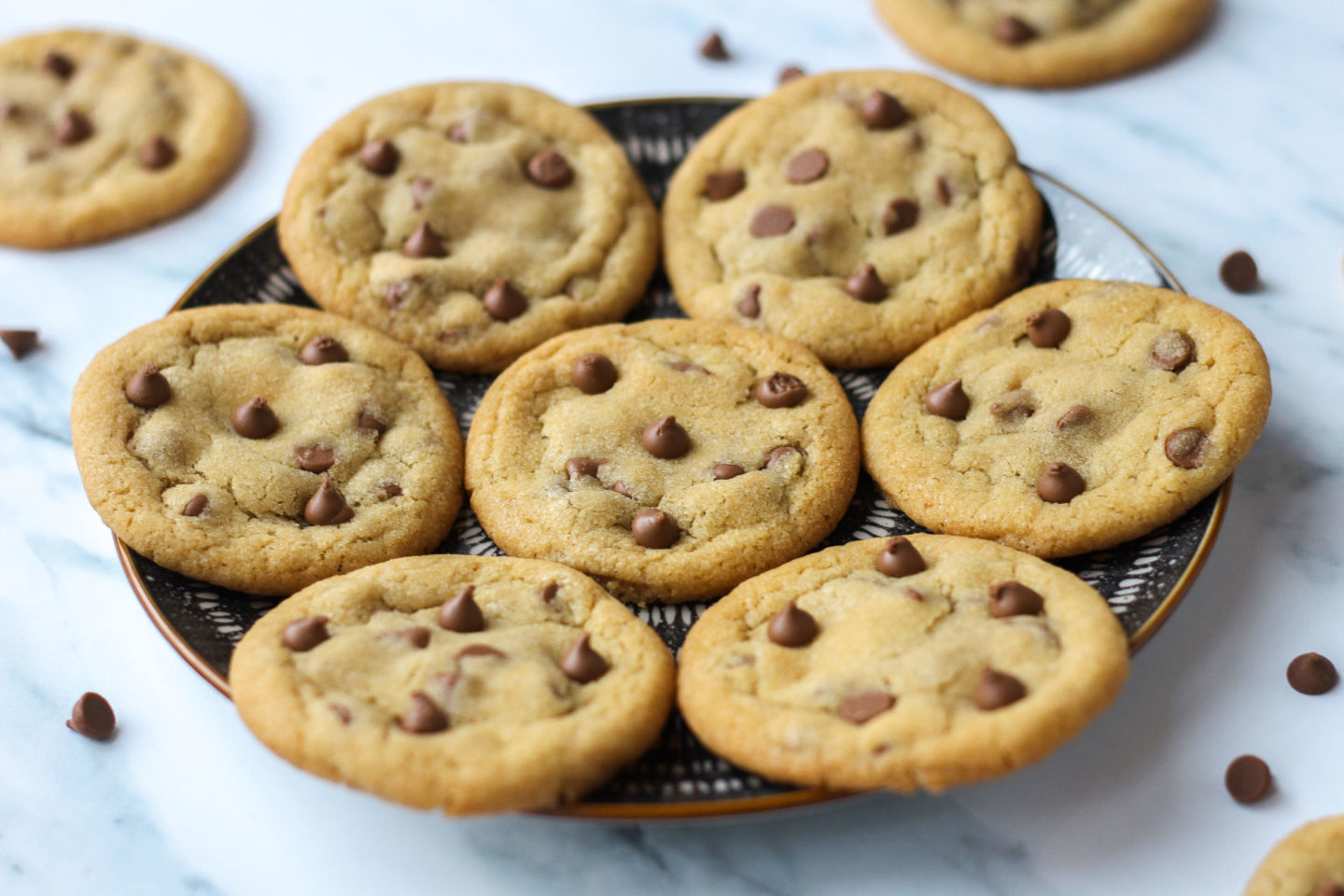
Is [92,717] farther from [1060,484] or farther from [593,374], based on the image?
[1060,484]

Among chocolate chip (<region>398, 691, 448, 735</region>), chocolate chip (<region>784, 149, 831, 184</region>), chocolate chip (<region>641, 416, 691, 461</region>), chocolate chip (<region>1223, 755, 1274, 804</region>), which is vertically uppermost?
chocolate chip (<region>784, 149, 831, 184</region>)

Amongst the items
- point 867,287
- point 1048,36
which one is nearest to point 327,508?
point 867,287

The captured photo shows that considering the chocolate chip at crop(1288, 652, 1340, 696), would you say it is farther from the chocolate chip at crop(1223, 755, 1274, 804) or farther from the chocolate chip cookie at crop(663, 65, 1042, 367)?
the chocolate chip cookie at crop(663, 65, 1042, 367)

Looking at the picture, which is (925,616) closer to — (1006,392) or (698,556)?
(698,556)

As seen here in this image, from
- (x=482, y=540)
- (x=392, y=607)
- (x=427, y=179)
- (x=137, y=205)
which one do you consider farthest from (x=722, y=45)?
(x=392, y=607)

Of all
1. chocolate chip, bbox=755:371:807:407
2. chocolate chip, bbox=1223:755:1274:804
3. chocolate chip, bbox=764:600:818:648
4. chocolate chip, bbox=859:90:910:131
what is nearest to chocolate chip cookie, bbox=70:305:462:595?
chocolate chip, bbox=755:371:807:407
